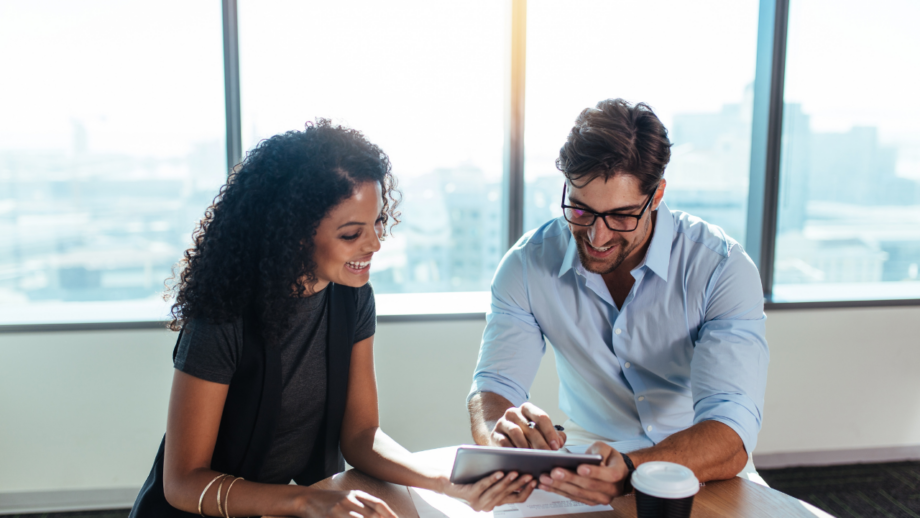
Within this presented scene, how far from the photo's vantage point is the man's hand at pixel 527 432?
1206mm

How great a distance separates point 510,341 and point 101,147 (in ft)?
6.48

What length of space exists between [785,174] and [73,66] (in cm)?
320

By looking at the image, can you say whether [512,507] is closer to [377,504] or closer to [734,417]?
[377,504]

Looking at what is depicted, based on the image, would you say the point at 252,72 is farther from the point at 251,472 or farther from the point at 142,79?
the point at 251,472

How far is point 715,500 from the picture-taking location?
1134 millimetres

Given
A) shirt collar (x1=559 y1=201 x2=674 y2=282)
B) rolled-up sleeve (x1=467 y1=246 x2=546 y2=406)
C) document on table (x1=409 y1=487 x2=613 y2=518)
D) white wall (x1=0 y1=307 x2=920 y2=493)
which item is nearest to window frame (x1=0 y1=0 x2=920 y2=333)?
white wall (x1=0 y1=307 x2=920 y2=493)

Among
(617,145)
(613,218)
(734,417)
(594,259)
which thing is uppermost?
A: (617,145)

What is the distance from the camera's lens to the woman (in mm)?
1186

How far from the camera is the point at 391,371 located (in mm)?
2645

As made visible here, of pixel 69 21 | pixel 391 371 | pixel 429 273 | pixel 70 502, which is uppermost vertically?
pixel 69 21

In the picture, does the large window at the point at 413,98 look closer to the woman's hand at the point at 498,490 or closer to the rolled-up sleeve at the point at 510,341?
the rolled-up sleeve at the point at 510,341

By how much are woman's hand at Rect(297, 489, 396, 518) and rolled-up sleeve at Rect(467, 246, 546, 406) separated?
521 mm

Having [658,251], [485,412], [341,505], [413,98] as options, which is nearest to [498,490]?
[341,505]

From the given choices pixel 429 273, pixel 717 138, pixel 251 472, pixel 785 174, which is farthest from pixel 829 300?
pixel 251 472
